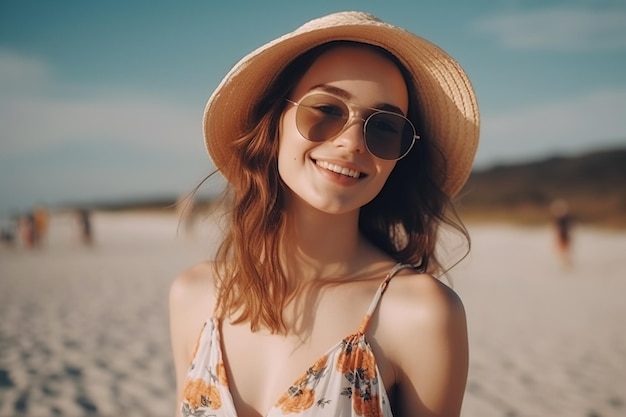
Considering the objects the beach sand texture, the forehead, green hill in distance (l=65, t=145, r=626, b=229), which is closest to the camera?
the forehead

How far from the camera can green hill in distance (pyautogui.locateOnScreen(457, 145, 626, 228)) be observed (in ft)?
102

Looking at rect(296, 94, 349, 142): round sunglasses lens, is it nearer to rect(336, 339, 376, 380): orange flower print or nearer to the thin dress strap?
the thin dress strap

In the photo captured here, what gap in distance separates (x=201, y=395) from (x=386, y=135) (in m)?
0.87

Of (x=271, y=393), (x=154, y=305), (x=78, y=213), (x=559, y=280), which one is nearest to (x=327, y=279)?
(x=271, y=393)

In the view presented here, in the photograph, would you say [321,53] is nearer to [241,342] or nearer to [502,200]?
[241,342]

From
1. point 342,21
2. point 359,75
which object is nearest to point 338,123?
point 359,75

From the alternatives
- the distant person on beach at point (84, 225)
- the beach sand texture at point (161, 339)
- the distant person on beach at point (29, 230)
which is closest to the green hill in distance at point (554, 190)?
the beach sand texture at point (161, 339)

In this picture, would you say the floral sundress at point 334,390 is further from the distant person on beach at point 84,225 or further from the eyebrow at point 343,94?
the distant person on beach at point 84,225

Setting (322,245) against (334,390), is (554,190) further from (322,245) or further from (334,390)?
(334,390)

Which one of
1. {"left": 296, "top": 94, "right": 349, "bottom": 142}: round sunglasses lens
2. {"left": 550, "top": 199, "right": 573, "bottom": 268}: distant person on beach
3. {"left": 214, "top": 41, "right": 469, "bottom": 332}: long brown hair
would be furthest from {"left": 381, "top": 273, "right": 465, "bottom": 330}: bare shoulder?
{"left": 550, "top": 199, "right": 573, "bottom": 268}: distant person on beach

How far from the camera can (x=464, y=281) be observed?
1341 centimetres

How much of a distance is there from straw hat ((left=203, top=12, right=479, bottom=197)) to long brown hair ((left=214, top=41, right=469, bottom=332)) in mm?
33

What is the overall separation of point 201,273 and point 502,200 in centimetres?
3703

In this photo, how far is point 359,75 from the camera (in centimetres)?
163
